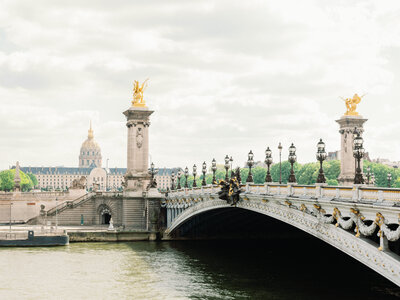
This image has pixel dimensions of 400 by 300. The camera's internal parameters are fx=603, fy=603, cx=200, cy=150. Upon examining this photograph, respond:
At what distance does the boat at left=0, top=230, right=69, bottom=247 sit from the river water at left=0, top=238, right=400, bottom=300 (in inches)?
57.4

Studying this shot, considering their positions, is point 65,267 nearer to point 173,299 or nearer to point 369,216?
point 173,299

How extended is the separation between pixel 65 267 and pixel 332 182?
69.4 meters

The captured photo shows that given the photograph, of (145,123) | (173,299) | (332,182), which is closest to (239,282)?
(173,299)

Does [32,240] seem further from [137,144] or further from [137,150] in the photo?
[137,144]

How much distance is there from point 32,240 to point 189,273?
22414 millimetres

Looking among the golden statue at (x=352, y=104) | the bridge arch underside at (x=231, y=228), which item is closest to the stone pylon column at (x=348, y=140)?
the golden statue at (x=352, y=104)

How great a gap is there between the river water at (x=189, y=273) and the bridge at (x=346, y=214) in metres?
5.16

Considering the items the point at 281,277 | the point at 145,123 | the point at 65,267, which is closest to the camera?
the point at 281,277

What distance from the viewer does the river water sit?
35.2 m

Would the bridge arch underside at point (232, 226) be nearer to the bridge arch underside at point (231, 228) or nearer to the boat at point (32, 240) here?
the bridge arch underside at point (231, 228)

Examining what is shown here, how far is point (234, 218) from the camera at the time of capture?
5866 cm

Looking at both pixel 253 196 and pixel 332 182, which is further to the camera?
pixel 332 182

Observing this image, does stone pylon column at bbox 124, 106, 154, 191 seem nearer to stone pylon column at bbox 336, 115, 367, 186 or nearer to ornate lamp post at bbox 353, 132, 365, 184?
stone pylon column at bbox 336, 115, 367, 186

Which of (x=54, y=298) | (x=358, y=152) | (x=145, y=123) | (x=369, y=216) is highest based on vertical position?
(x=145, y=123)
